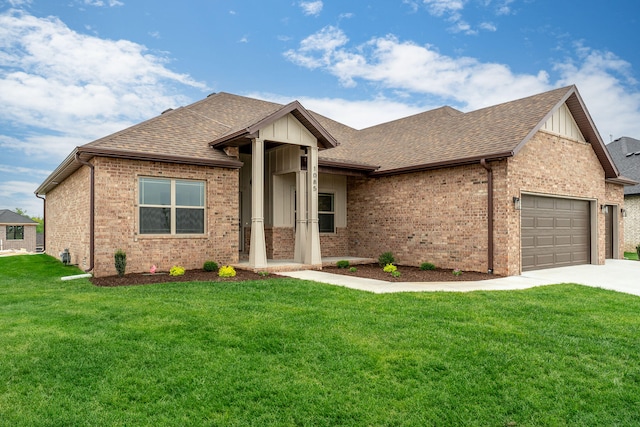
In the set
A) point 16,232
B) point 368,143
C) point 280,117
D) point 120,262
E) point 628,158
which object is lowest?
point 16,232

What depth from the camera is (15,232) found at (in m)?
38.8

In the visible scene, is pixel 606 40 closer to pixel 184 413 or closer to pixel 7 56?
pixel 184 413

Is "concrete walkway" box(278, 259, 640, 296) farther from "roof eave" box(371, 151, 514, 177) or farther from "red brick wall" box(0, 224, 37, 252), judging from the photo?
"red brick wall" box(0, 224, 37, 252)

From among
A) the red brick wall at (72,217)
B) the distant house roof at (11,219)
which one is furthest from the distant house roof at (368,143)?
the distant house roof at (11,219)

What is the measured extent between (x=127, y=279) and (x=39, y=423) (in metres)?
7.14

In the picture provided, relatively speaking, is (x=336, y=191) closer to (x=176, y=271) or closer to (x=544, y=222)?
(x=544, y=222)

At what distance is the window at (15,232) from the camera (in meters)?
38.2

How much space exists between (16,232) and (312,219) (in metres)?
37.2

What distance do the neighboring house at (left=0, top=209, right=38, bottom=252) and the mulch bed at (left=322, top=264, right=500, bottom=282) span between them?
3660 centimetres

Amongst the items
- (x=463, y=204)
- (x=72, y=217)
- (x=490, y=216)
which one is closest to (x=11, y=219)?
(x=72, y=217)

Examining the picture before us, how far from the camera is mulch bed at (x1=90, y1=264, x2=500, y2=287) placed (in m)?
10.2

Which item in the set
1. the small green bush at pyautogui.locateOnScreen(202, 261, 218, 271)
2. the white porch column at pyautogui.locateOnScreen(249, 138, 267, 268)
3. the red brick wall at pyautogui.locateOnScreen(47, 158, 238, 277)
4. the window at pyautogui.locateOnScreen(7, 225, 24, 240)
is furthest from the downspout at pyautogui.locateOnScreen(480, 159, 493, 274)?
the window at pyautogui.locateOnScreen(7, 225, 24, 240)

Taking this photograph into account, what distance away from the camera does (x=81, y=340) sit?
5359mm

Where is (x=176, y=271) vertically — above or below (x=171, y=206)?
below
